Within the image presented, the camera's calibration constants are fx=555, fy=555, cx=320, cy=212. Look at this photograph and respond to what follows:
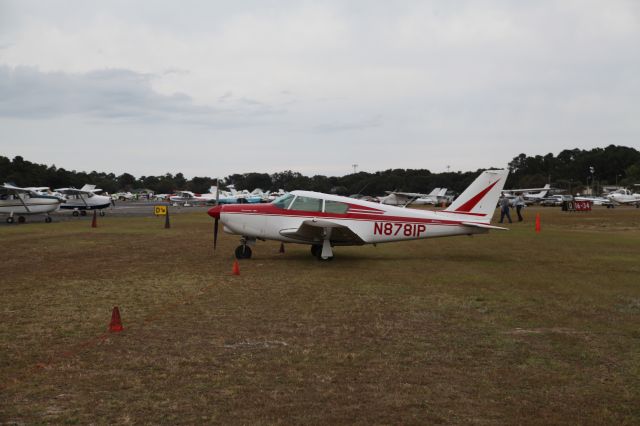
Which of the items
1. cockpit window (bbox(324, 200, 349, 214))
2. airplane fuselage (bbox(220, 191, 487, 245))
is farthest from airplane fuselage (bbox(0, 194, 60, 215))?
cockpit window (bbox(324, 200, 349, 214))

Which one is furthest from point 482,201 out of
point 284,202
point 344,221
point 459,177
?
point 459,177

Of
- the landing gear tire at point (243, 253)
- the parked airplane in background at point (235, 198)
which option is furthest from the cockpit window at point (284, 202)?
the parked airplane in background at point (235, 198)

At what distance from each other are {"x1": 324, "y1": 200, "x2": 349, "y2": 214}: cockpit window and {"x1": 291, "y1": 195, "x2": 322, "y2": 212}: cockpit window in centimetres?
19

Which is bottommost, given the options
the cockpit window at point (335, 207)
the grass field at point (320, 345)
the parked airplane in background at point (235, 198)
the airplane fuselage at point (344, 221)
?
the grass field at point (320, 345)

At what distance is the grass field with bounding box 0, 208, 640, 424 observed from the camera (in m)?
4.61

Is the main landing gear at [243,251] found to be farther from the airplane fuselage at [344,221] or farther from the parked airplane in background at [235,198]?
the parked airplane in background at [235,198]

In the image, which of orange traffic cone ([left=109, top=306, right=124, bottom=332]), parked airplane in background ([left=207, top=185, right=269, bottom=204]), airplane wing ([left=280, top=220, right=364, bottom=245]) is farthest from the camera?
parked airplane in background ([left=207, top=185, right=269, bottom=204])

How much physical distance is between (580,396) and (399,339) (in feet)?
7.62

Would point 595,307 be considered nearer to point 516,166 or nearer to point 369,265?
point 369,265

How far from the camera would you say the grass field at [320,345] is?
4605 millimetres

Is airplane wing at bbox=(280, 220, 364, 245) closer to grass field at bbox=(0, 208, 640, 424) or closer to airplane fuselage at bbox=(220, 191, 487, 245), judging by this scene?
airplane fuselage at bbox=(220, 191, 487, 245)

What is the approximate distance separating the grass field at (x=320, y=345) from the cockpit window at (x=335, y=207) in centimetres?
219

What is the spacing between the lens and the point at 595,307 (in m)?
8.80

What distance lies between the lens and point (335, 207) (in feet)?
49.6
